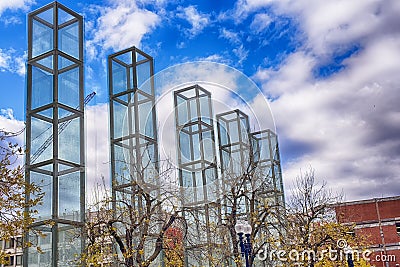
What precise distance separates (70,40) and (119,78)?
2443mm

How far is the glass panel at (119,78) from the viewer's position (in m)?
15.5

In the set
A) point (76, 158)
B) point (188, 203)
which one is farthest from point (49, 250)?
point (188, 203)

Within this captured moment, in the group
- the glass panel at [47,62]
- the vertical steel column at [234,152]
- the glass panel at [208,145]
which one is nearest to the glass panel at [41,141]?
the glass panel at [47,62]

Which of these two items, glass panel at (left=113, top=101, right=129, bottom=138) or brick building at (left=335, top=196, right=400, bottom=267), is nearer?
glass panel at (left=113, top=101, right=129, bottom=138)

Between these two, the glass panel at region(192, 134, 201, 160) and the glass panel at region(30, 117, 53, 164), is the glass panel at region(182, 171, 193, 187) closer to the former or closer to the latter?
the glass panel at region(192, 134, 201, 160)

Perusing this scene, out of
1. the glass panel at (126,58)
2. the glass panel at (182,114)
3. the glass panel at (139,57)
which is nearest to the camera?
the glass panel at (182,114)

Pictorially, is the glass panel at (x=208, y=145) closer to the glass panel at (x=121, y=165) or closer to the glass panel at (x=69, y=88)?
the glass panel at (x=121, y=165)

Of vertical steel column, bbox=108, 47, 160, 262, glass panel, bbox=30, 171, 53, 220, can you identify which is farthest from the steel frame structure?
glass panel, bbox=30, 171, 53, 220

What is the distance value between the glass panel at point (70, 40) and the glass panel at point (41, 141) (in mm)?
2085

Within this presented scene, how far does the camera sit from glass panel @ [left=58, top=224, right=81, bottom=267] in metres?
11.9

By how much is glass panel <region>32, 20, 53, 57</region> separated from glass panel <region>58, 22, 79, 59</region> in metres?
0.25

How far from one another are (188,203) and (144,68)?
17.0 ft

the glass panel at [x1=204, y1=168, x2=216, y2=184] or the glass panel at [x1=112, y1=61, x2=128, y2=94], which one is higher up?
the glass panel at [x1=112, y1=61, x2=128, y2=94]

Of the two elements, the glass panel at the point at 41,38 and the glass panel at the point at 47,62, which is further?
the glass panel at the point at 41,38
